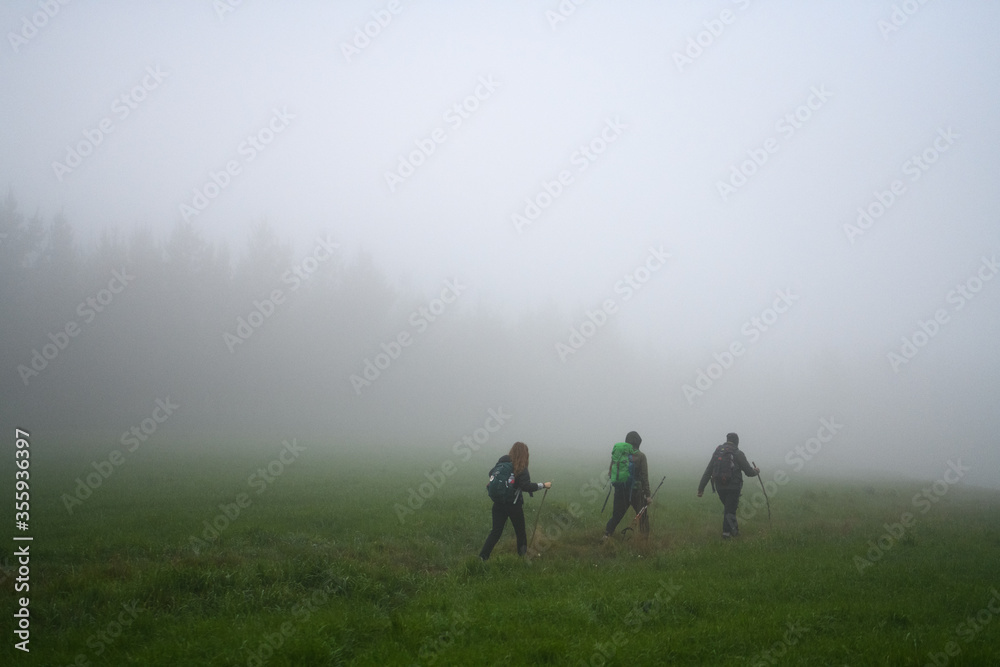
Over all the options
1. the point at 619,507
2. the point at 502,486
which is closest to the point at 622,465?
the point at 619,507

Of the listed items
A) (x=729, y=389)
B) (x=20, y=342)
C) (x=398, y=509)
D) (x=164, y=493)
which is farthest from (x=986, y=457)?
(x=20, y=342)

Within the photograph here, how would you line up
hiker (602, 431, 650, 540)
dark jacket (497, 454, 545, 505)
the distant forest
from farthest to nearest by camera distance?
the distant forest < hiker (602, 431, 650, 540) < dark jacket (497, 454, 545, 505)

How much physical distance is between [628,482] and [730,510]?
329 cm

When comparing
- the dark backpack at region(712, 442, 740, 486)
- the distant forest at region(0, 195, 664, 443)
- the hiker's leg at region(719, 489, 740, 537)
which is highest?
the dark backpack at region(712, 442, 740, 486)

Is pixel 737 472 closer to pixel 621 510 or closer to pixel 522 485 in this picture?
pixel 621 510

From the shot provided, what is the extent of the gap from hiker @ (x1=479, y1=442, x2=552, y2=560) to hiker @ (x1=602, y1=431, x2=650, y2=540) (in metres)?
3.31

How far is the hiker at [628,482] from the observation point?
14.8m

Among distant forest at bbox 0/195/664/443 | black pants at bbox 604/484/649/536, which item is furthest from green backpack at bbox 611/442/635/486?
distant forest at bbox 0/195/664/443

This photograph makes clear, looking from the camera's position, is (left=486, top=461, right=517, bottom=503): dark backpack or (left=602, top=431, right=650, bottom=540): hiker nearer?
(left=486, top=461, right=517, bottom=503): dark backpack

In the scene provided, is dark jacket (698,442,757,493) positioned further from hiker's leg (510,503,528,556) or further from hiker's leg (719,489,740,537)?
hiker's leg (510,503,528,556)

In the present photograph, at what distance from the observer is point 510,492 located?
475 inches

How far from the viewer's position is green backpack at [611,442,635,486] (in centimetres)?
1480

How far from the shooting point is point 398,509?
17609 millimetres

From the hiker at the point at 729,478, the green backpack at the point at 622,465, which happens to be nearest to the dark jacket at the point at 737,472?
the hiker at the point at 729,478
